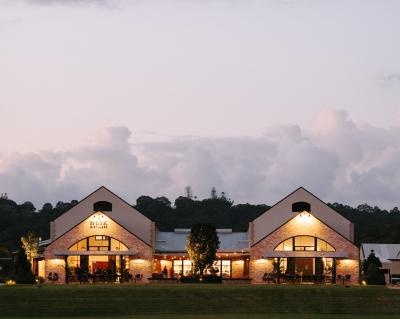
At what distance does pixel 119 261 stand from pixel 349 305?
26765 millimetres

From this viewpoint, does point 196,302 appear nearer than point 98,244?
Yes

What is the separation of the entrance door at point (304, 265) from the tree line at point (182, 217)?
32.3 m

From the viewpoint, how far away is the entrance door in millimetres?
74250

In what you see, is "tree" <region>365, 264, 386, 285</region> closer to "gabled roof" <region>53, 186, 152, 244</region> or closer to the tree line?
"gabled roof" <region>53, 186, 152, 244</region>

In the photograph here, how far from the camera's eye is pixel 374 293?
54531 millimetres

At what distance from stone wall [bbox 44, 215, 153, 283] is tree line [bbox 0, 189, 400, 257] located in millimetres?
29109

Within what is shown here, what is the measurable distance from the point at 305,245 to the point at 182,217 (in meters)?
42.3

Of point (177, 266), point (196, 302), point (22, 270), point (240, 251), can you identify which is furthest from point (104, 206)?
point (196, 302)

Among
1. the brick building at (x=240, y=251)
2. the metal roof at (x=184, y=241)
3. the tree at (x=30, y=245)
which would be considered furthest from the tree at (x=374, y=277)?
the tree at (x=30, y=245)

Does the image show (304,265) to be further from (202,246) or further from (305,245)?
(202,246)

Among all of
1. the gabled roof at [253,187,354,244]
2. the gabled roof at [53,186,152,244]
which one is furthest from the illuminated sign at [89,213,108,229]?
the gabled roof at [253,187,354,244]

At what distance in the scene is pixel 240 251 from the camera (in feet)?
251

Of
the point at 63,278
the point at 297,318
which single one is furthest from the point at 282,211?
the point at 297,318

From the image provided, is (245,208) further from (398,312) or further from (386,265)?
(398,312)
